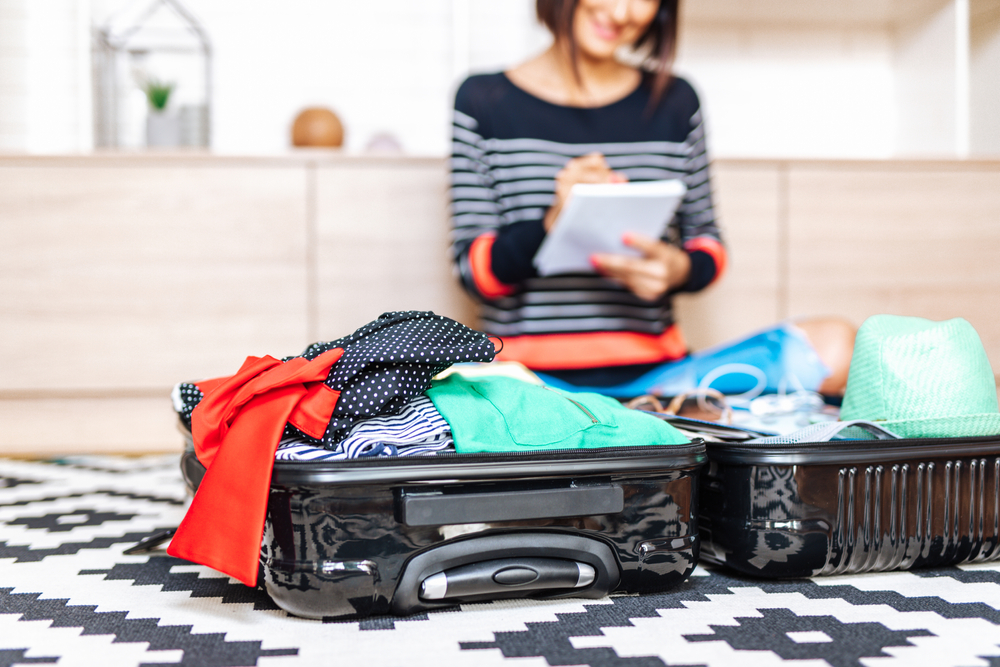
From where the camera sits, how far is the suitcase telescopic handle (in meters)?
0.61

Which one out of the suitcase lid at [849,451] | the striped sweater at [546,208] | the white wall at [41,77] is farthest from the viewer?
the white wall at [41,77]

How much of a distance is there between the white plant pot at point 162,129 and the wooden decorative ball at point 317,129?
0.28m

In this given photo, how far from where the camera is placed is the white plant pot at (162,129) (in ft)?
5.78

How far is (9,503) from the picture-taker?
1.08 meters

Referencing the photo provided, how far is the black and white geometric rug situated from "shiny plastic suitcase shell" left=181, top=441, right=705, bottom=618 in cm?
2

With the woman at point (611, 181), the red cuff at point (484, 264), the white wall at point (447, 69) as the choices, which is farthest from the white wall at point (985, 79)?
the red cuff at point (484, 264)

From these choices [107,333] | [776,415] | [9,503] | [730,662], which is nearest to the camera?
[730,662]

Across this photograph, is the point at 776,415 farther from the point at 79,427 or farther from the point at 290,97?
the point at 290,97

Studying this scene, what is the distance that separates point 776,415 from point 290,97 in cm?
160

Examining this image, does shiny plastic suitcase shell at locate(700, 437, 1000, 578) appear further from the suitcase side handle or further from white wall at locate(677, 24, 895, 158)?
A: white wall at locate(677, 24, 895, 158)

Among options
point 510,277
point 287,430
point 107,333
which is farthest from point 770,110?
point 287,430

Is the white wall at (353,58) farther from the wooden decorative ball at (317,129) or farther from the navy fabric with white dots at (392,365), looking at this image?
the navy fabric with white dots at (392,365)

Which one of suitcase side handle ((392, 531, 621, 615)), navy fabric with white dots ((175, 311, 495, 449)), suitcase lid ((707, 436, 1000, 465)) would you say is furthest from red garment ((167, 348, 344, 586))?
suitcase lid ((707, 436, 1000, 465))

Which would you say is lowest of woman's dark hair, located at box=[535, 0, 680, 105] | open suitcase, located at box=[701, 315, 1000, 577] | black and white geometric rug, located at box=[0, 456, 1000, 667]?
black and white geometric rug, located at box=[0, 456, 1000, 667]
